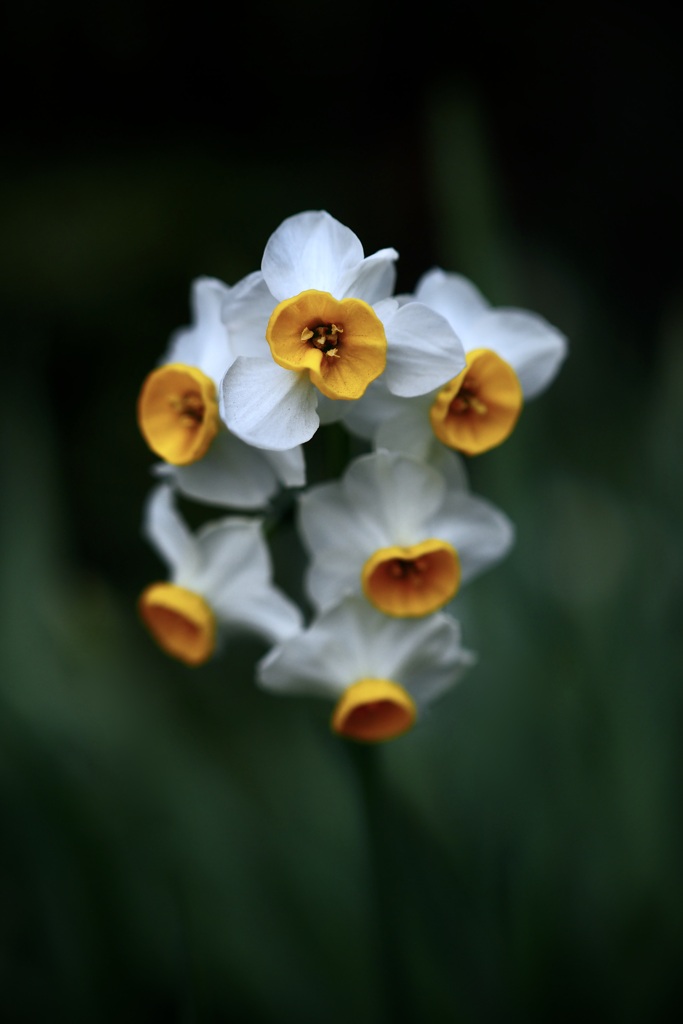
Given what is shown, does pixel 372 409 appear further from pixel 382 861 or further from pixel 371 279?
pixel 382 861

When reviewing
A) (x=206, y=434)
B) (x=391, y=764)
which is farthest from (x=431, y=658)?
(x=391, y=764)

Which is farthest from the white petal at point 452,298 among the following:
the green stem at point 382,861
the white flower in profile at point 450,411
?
the green stem at point 382,861

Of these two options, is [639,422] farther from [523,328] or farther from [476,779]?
[523,328]

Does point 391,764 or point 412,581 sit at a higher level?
point 391,764

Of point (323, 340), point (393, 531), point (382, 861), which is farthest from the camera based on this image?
point (382, 861)

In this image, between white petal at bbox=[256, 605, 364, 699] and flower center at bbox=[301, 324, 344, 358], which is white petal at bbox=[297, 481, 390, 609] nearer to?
white petal at bbox=[256, 605, 364, 699]

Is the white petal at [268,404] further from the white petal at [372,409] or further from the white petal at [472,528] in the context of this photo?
the white petal at [472,528]
